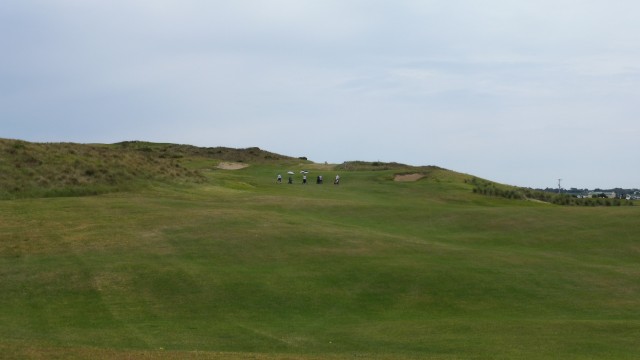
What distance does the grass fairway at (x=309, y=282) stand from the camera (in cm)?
1936

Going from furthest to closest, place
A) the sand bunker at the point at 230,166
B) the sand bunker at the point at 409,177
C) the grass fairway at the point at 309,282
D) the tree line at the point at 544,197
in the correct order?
the sand bunker at the point at 230,166
the sand bunker at the point at 409,177
the tree line at the point at 544,197
the grass fairway at the point at 309,282

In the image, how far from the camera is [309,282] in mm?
26078

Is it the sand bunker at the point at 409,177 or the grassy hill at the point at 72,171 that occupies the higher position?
the sand bunker at the point at 409,177

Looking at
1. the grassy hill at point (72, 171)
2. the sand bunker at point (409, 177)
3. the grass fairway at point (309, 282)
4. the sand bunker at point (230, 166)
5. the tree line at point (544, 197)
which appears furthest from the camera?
the sand bunker at point (230, 166)

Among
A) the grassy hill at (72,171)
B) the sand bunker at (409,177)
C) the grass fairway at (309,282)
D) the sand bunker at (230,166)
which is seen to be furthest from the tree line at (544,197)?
the sand bunker at (230,166)

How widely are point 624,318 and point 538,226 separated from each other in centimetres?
1648

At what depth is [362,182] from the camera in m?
71.6

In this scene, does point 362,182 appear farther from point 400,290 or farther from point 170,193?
point 400,290

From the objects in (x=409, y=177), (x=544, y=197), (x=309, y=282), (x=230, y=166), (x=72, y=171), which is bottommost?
(x=309, y=282)

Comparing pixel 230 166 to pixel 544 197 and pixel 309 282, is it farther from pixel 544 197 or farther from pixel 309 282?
pixel 309 282

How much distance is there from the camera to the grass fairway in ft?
63.5

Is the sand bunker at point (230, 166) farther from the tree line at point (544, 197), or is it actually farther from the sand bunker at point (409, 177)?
the tree line at point (544, 197)

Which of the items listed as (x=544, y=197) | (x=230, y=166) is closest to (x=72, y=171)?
(x=230, y=166)

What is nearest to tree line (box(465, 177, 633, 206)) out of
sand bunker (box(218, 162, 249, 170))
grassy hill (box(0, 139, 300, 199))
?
grassy hill (box(0, 139, 300, 199))
